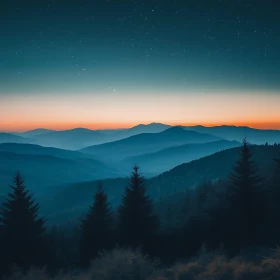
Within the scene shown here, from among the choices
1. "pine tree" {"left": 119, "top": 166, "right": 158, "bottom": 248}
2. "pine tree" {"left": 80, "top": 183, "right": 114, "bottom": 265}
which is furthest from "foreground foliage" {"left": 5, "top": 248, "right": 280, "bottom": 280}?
"pine tree" {"left": 80, "top": 183, "right": 114, "bottom": 265}

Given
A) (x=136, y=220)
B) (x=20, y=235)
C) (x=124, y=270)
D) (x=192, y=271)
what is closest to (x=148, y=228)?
(x=136, y=220)

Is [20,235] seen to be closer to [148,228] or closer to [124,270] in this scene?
[148,228]

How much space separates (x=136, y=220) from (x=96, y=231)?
3872mm

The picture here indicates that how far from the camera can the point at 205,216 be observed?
2352cm

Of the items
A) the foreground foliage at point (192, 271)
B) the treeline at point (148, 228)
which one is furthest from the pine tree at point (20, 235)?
the foreground foliage at point (192, 271)

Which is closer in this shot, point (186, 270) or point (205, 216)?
point (186, 270)

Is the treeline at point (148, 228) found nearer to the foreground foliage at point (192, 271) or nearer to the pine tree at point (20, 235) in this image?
the pine tree at point (20, 235)

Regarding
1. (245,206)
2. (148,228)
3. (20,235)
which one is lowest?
(20,235)

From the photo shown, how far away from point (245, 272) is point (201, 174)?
612ft

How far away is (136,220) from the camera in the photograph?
24.0 metres

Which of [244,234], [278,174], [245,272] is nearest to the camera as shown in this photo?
[245,272]

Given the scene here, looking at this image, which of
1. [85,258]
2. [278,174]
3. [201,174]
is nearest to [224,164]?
[201,174]

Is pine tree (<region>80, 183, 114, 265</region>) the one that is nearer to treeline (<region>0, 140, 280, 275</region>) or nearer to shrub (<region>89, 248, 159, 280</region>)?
treeline (<region>0, 140, 280, 275</region>)

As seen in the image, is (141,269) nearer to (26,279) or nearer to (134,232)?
(26,279)
